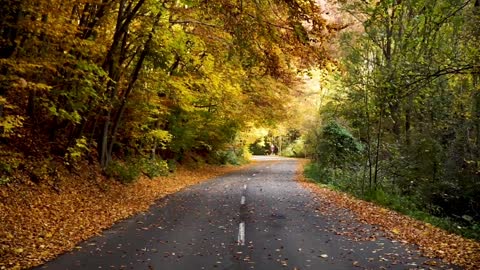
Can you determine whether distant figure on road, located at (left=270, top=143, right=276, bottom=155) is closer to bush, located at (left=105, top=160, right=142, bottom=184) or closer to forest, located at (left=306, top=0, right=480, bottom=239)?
forest, located at (left=306, top=0, right=480, bottom=239)

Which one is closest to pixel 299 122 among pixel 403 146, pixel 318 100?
pixel 318 100

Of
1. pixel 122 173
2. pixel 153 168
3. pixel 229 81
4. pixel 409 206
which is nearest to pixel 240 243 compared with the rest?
pixel 409 206

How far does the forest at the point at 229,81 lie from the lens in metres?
10.1

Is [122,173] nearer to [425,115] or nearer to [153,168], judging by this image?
[153,168]

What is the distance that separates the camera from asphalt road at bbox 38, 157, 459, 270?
7.25 meters

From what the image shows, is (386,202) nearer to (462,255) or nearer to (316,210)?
(316,210)

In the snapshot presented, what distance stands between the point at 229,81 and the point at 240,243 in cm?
1357

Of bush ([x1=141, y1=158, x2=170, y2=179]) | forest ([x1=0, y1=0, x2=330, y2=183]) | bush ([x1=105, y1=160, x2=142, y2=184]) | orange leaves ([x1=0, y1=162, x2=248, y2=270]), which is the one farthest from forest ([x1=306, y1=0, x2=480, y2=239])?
bush ([x1=141, y1=158, x2=170, y2=179])

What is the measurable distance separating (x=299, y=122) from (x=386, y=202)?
28161 mm

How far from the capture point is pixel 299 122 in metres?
43.7

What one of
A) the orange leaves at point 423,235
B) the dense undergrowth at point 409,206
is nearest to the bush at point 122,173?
the orange leaves at point 423,235

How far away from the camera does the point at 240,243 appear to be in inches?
343

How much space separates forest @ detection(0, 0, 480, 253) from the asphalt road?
3148 millimetres

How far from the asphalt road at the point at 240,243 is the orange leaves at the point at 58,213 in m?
0.51
